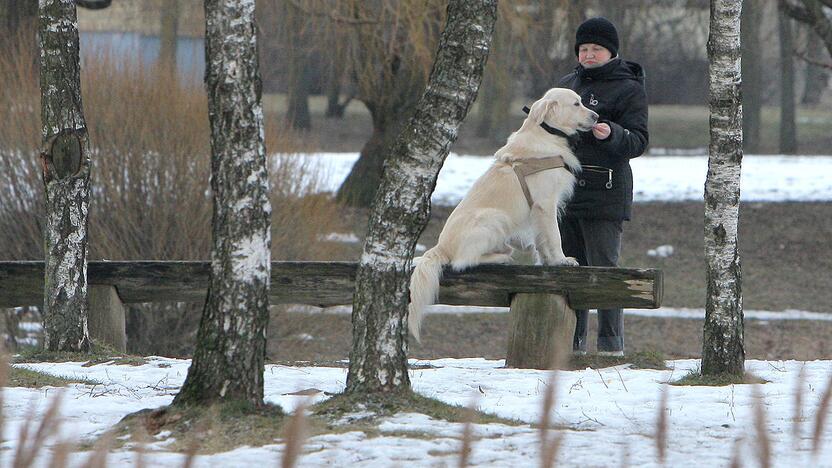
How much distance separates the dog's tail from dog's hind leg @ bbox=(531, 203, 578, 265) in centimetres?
56

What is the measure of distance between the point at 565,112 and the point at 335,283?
→ 1696 mm

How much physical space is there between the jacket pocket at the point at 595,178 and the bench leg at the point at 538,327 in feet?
2.27

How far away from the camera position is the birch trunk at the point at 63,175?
6.28 m

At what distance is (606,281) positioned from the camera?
6176mm

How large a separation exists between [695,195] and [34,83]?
505 inches

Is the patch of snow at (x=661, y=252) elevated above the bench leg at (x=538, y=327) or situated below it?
below

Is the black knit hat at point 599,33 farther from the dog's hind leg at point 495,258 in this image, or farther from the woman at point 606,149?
the dog's hind leg at point 495,258

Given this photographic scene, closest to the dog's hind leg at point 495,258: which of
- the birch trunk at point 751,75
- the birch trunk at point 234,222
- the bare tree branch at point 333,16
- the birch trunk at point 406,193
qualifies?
the birch trunk at point 406,193

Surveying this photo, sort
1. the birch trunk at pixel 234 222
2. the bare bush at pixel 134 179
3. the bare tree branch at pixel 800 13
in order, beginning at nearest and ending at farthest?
the birch trunk at pixel 234 222
the bare bush at pixel 134 179
the bare tree branch at pixel 800 13

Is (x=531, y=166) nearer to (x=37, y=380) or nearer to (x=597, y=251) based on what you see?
(x=597, y=251)

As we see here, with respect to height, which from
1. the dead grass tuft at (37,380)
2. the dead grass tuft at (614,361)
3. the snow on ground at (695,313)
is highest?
the dead grass tuft at (37,380)

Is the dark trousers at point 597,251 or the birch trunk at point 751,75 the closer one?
the dark trousers at point 597,251

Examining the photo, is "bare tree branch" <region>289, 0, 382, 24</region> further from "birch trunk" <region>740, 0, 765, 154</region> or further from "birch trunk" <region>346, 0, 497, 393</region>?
"birch trunk" <region>346, 0, 497, 393</region>

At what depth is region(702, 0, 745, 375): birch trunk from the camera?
5.67 m
